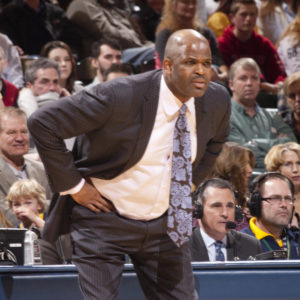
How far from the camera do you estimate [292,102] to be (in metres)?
5.31

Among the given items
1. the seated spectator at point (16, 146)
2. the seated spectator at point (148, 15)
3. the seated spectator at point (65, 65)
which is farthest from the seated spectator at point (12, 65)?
the seated spectator at point (148, 15)

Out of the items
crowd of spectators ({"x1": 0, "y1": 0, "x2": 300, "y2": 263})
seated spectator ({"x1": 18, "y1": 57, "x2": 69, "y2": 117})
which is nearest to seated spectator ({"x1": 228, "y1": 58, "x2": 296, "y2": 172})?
crowd of spectators ({"x1": 0, "y1": 0, "x2": 300, "y2": 263})

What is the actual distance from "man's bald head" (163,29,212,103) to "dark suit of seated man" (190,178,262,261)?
1.20 metres

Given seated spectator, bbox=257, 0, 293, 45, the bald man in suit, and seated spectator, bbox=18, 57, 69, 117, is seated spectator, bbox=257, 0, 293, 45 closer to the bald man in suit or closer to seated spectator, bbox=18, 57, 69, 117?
seated spectator, bbox=18, 57, 69, 117

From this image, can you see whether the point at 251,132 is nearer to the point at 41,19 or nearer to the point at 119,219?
the point at 41,19

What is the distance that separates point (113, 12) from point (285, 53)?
1.59 metres

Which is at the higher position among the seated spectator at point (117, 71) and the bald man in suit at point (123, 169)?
the seated spectator at point (117, 71)

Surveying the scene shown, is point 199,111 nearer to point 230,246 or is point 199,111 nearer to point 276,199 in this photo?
point 230,246

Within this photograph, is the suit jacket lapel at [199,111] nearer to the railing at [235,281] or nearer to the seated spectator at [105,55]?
the railing at [235,281]

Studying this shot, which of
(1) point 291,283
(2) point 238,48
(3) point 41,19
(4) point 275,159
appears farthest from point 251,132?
(1) point 291,283

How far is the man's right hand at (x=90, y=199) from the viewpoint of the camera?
2.19m

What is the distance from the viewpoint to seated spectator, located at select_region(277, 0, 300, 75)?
20.2 ft

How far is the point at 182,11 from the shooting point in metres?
5.39

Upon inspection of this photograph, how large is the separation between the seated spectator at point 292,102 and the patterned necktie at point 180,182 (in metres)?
3.15
